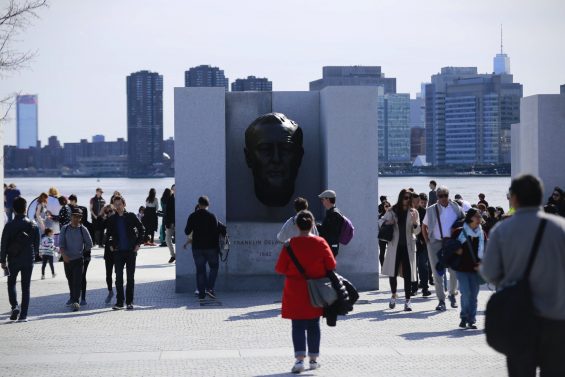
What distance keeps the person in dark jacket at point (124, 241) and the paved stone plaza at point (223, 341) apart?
1.37 feet

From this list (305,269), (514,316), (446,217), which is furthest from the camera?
(446,217)

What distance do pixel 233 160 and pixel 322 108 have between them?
1906 millimetres

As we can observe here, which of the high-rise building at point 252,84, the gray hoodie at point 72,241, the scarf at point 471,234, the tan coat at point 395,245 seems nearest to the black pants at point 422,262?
the tan coat at point 395,245

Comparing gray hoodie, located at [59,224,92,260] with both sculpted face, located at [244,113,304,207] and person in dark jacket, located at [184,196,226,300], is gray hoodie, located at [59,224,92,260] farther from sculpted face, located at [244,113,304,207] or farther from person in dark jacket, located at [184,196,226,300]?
sculpted face, located at [244,113,304,207]

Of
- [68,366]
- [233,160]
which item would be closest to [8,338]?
[68,366]

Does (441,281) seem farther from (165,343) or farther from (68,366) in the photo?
(68,366)

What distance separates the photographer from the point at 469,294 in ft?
41.2

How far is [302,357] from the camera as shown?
9.73 m

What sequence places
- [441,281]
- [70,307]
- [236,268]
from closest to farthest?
1. [441,281]
2. [70,307]
3. [236,268]

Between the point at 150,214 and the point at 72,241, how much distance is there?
1351 centimetres

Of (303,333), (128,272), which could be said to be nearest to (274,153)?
(128,272)

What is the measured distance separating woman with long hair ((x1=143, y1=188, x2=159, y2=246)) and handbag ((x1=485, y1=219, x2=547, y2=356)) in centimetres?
2063

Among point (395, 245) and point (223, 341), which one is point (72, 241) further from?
point (395, 245)

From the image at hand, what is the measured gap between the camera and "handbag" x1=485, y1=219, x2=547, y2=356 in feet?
21.4
